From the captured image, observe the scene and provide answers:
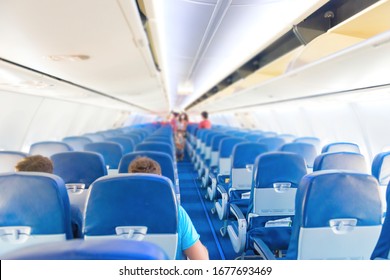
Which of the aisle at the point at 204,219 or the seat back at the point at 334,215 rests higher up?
the seat back at the point at 334,215

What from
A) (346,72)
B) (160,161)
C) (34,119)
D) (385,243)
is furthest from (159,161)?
(34,119)

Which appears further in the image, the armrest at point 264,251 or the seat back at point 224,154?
the seat back at point 224,154

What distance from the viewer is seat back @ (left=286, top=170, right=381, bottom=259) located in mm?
2260

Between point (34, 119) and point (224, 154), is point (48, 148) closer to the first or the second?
point (224, 154)

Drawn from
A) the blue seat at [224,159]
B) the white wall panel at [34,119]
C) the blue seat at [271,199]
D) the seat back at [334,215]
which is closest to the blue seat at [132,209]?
the seat back at [334,215]

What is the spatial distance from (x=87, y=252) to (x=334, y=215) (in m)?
1.82

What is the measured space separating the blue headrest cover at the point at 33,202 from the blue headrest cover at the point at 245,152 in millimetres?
3294

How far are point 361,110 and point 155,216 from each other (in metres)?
5.70

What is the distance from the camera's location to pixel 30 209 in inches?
87.1

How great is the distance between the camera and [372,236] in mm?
2393

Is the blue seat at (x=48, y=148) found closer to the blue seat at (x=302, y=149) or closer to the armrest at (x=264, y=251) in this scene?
the blue seat at (x=302, y=149)

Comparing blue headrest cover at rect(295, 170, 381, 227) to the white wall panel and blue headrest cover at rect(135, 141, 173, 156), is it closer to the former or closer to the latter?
blue headrest cover at rect(135, 141, 173, 156)

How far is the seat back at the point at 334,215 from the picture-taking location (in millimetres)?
2260

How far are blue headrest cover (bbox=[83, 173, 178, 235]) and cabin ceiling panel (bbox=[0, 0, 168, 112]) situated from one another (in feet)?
3.87
